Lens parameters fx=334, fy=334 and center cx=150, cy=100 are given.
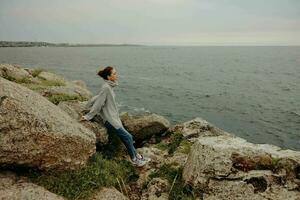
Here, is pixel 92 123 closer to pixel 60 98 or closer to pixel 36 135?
pixel 60 98

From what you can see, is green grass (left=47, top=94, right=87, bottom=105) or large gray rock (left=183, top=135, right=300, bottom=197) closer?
large gray rock (left=183, top=135, right=300, bottom=197)

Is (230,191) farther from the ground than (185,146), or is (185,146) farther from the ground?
(230,191)

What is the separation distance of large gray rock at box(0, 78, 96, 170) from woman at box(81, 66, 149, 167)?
4.76 ft

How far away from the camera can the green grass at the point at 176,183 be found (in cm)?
946

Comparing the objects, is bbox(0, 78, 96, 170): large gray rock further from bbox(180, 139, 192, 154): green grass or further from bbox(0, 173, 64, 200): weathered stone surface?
bbox(180, 139, 192, 154): green grass

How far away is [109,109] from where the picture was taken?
Result: 1135 centimetres

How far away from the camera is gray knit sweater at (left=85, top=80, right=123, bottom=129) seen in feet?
36.7

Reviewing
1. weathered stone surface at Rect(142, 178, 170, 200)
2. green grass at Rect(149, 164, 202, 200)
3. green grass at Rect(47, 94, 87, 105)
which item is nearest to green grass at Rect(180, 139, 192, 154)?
green grass at Rect(149, 164, 202, 200)

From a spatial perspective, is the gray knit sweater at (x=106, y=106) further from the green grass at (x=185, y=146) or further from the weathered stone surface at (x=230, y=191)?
the weathered stone surface at (x=230, y=191)

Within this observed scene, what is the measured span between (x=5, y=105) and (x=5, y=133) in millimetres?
732

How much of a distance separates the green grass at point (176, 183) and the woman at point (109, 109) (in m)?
0.80

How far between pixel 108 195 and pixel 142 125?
216 inches

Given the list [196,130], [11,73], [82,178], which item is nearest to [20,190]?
[82,178]

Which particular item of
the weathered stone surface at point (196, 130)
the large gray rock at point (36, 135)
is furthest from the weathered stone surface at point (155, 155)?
the large gray rock at point (36, 135)
